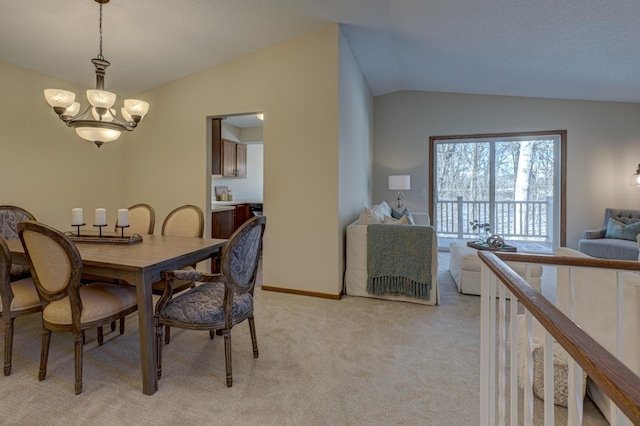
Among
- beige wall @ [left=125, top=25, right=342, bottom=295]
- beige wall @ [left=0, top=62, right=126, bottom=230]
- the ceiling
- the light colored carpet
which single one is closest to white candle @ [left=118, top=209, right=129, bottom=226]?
the light colored carpet

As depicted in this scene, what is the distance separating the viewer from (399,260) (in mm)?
3230

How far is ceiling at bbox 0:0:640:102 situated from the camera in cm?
271

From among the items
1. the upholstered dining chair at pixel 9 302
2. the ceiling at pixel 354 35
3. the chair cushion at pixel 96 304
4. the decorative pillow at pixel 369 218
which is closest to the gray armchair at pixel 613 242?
the ceiling at pixel 354 35

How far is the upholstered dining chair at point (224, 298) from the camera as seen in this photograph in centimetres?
184

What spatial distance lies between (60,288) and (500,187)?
6.11 meters

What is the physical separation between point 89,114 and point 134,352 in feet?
10.6

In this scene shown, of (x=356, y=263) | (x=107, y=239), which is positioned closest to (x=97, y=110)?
(x=107, y=239)

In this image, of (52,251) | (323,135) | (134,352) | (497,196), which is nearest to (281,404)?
(134,352)

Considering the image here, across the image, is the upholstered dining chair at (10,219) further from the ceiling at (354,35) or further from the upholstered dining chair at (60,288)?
the upholstered dining chair at (60,288)

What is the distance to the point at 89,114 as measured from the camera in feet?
13.2

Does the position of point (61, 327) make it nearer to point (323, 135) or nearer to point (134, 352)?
point (134, 352)

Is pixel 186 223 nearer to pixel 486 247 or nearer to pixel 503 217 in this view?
pixel 486 247

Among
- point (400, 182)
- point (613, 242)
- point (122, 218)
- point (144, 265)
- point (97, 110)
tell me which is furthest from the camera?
point (400, 182)

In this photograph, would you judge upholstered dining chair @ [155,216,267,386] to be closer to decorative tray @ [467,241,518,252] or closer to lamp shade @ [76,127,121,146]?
lamp shade @ [76,127,121,146]
